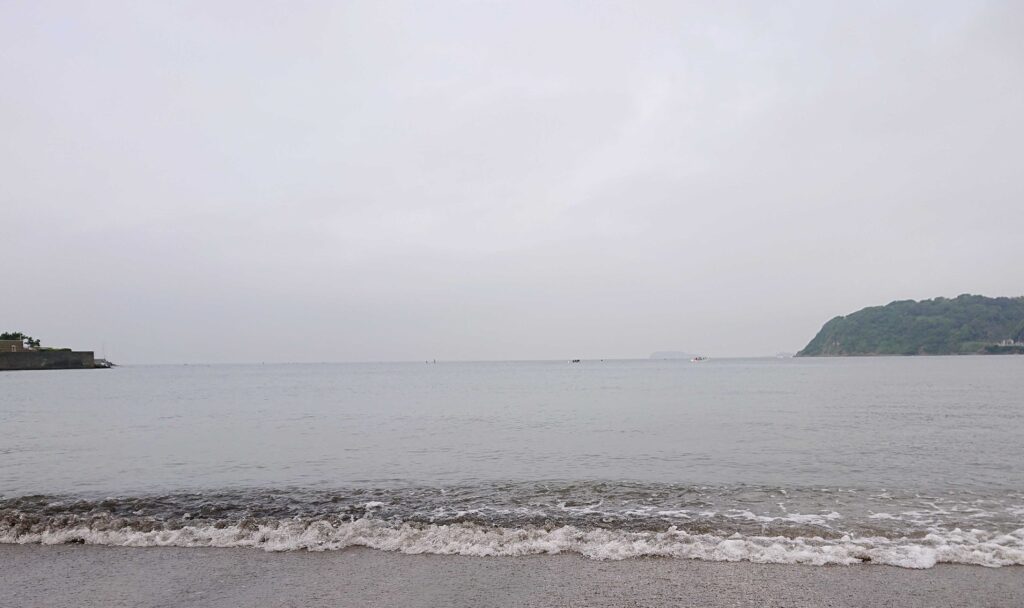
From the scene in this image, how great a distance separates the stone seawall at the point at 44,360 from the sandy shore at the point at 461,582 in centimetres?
18827

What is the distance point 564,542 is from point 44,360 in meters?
202

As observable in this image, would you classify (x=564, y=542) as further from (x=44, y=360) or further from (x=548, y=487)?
(x=44, y=360)

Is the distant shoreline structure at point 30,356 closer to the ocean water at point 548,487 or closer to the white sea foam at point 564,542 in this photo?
the ocean water at point 548,487

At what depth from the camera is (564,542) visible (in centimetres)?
1043

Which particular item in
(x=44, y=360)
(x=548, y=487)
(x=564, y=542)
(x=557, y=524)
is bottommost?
(x=548, y=487)

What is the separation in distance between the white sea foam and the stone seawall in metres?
186

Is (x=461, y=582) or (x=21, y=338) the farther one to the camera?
(x=21, y=338)

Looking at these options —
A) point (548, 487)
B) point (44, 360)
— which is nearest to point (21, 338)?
point (44, 360)

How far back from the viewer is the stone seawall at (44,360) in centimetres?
15412

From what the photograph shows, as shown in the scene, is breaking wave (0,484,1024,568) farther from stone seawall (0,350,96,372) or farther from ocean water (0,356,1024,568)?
stone seawall (0,350,96,372)

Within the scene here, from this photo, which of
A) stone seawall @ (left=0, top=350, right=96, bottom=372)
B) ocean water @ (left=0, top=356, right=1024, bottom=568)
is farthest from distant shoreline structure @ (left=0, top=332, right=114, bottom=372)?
ocean water @ (left=0, top=356, right=1024, bottom=568)

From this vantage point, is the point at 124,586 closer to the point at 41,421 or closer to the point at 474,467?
the point at 474,467

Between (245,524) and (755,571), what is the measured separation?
9673 mm

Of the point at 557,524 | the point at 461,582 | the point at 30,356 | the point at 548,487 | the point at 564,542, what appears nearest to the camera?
the point at 461,582
